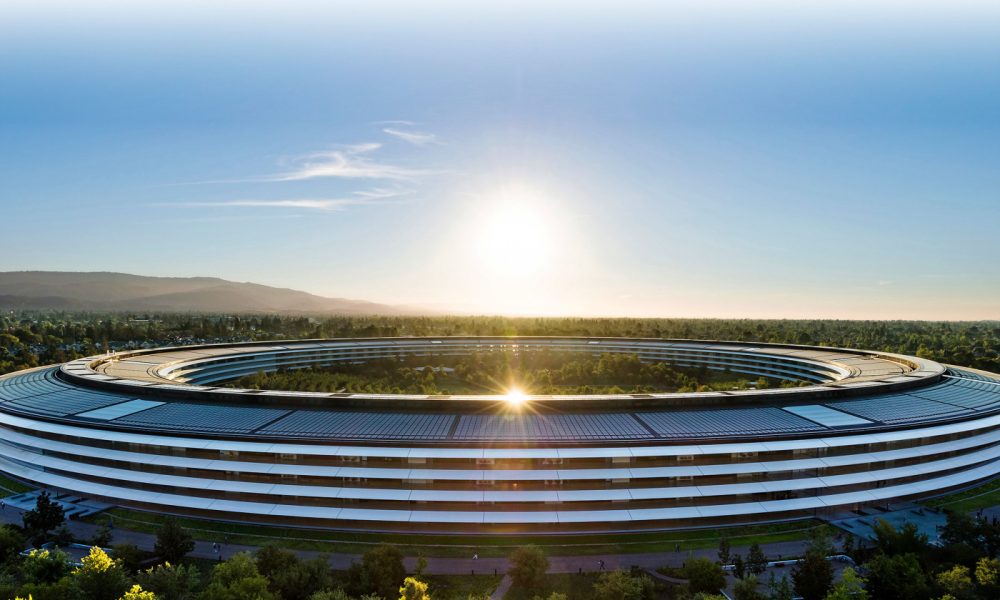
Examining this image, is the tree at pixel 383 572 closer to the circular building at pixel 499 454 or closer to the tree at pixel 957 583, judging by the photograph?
the circular building at pixel 499 454

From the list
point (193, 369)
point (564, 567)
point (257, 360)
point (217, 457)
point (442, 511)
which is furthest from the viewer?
point (257, 360)

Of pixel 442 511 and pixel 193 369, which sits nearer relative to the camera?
pixel 442 511

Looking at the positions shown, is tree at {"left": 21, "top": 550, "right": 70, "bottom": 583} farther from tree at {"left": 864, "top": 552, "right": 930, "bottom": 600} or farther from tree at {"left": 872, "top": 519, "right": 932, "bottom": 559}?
tree at {"left": 872, "top": 519, "right": 932, "bottom": 559}

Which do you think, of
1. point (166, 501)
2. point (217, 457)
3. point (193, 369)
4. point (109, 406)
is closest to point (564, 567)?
point (217, 457)

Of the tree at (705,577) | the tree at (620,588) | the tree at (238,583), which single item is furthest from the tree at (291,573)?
the tree at (705,577)

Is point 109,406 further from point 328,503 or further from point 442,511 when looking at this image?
point 442,511

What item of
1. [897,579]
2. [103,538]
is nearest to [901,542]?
[897,579]
